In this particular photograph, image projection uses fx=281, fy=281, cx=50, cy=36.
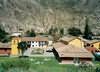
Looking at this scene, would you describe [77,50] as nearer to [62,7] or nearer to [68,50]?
[68,50]

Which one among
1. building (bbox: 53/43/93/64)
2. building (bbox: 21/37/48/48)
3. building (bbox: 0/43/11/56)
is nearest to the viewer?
building (bbox: 53/43/93/64)

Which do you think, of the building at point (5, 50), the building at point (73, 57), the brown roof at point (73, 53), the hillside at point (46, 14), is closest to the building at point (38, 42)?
the building at point (5, 50)

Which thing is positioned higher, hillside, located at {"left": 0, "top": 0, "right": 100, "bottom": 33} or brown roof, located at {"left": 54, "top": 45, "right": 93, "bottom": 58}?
hillside, located at {"left": 0, "top": 0, "right": 100, "bottom": 33}

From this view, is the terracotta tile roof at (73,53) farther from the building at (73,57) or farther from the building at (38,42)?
the building at (38,42)

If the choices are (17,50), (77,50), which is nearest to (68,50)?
(77,50)

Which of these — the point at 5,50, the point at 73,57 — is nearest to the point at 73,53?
the point at 73,57

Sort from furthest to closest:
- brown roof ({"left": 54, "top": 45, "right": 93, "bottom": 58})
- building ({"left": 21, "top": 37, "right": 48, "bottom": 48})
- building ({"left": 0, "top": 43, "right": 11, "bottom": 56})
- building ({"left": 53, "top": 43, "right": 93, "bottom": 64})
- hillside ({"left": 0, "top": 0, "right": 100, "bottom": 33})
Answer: hillside ({"left": 0, "top": 0, "right": 100, "bottom": 33}) < building ({"left": 21, "top": 37, "right": 48, "bottom": 48}) < building ({"left": 0, "top": 43, "right": 11, "bottom": 56}) < brown roof ({"left": 54, "top": 45, "right": 93, "bottom": 58}) < building ({"left": 53, "top": 43, "right": 93, "bottom": 64})

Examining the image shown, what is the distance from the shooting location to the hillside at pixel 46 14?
122 meters

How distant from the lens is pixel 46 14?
140 metres

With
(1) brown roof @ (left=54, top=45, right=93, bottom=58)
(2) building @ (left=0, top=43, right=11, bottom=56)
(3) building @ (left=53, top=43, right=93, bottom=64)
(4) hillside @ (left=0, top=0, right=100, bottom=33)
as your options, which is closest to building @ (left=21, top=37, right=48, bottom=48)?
(2) building @ (left=0, top=43, right=11, bottom=56)

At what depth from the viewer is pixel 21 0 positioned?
13688cm

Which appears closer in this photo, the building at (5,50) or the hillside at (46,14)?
the building at (5,50)

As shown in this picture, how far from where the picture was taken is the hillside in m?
122

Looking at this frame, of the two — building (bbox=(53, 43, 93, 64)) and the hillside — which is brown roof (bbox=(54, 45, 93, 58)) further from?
the hillside
